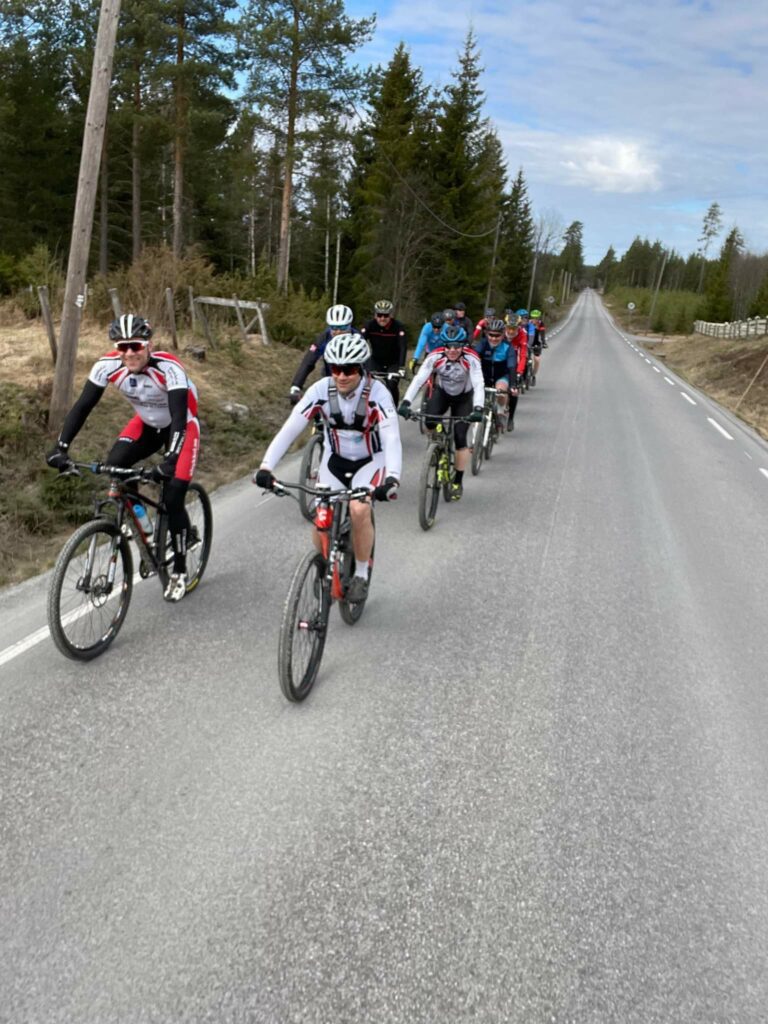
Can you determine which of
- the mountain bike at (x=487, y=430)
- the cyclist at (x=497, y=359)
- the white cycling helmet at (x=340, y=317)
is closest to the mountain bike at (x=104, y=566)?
the white cycling helmet at (x=340, y=317)

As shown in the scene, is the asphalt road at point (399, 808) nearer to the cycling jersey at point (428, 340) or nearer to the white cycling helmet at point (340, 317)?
the white cycling helmet at point (340, 317)

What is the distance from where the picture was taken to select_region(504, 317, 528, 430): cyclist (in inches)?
466

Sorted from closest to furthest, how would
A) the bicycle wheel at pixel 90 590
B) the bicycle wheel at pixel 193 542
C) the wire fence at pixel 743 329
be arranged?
1. the bicycle wheel at pixel 90 590
2. the bicycle wheel at pixel 193 542
3. the wire fence at pixel 743 329

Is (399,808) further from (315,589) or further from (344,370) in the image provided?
(344,370)

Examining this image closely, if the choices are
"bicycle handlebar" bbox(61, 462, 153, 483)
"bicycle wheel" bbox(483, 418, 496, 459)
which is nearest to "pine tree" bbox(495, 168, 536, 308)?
"bicycle wheel" bbox(483, 418, 496, 459)

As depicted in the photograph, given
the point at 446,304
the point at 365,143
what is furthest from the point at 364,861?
the point at 365,143

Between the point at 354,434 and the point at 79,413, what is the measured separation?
189cm

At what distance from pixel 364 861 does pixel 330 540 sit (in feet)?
6.57

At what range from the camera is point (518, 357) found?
14578 millimetres

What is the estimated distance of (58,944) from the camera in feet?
8.21

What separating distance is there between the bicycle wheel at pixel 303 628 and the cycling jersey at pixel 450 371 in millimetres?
4137

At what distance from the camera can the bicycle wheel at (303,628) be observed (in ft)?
12.4

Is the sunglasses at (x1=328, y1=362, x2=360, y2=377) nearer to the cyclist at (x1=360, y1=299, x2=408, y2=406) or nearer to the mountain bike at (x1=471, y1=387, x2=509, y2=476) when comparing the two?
the mountain bike at (x1=471, y1=387, x2=509, y2=476)

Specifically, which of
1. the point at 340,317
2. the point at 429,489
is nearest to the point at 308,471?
the point at 429,489
